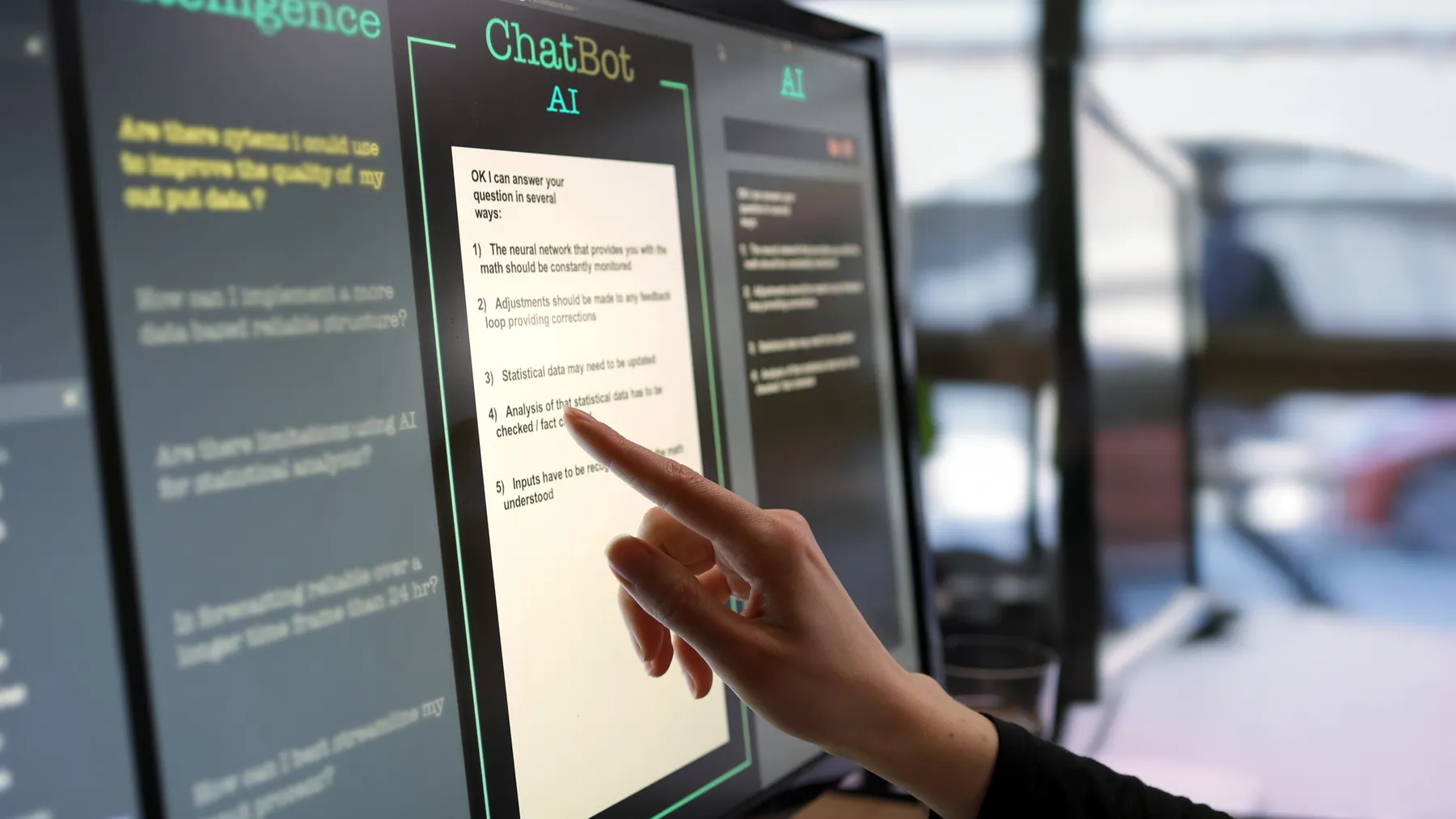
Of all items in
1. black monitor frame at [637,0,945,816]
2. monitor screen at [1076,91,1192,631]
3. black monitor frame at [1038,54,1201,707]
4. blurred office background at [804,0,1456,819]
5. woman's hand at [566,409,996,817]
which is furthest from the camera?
blurred office background at [804,0,1456,819]

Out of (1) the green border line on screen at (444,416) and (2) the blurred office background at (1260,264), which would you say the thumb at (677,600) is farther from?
(2) the blurred office background at (1260,264)

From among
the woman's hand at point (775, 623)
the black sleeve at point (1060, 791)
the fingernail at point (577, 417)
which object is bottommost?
the black sleeve at point (1060, 791)

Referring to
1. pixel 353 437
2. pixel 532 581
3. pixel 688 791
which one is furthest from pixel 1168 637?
pixel 353 437

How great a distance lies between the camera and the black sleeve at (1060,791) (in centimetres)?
59

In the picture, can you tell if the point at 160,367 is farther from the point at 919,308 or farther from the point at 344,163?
the point at 919,308

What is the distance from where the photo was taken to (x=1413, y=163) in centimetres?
231

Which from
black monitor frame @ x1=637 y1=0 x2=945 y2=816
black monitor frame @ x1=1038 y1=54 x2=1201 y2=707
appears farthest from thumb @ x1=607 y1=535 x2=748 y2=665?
black monitor frame @ x1=1038 y1=54 x2=1201 y2=707

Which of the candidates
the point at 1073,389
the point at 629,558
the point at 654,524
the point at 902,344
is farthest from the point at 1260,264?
the point at 629,558

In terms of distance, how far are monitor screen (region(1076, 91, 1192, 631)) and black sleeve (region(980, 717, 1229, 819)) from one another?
63 centimetres

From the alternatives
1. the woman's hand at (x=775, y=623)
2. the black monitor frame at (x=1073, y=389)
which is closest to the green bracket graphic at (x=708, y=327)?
the woman's hand at (x=775, y=623)

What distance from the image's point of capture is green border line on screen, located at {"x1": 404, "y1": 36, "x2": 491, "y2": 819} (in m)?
0.48

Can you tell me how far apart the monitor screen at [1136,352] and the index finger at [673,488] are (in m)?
0.78

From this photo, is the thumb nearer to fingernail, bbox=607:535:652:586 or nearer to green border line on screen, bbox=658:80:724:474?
fingernail, bbox=607:535:652:586

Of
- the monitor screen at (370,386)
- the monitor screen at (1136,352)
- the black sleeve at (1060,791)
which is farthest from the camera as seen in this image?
the monitor screen at (1136,352)
